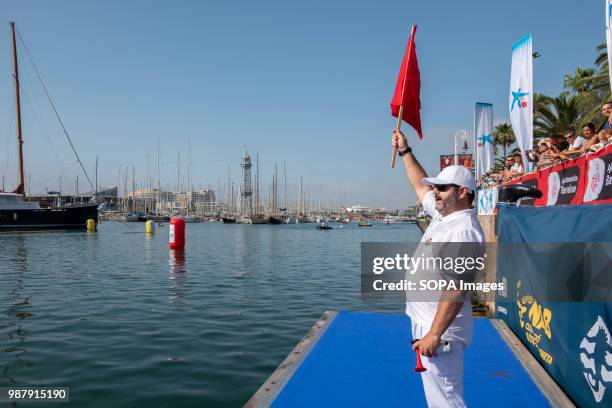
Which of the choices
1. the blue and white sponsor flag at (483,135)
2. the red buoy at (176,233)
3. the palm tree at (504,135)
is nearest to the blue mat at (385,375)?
the blue and white sponsor flag at (483,135)

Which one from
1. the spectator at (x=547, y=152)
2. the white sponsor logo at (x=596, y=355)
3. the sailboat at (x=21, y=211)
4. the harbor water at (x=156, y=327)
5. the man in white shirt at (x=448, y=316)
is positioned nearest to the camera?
the man in white shirt at (x=448, y=316)

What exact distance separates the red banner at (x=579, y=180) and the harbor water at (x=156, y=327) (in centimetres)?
446

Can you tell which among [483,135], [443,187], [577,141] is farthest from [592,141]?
[483,135]

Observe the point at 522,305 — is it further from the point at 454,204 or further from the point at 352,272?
the point at 352,272

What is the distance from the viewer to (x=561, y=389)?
4809 millimetres

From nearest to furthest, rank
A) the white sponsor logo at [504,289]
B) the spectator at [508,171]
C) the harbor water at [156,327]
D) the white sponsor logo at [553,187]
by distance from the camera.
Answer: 1. the harbor water at [156,327]
2. the white sponsor logo at [504,289]
3. the white sponsor logo at [553,187]
4. the spectator at [508,171]

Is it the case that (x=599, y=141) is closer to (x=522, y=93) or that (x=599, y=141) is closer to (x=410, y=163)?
(x=522, y=93)

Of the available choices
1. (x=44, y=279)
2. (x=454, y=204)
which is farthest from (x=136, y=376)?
(x=44, y=279)

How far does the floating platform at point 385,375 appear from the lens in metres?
4.64

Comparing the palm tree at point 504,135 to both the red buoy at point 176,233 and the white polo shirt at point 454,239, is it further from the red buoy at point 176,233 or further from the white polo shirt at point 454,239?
the white polo shirt at point 454,239

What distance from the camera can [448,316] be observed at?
9.17 ft

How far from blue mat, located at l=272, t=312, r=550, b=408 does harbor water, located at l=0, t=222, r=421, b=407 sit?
1.00m

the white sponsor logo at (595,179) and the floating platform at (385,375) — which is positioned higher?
the white sponsor logo at (595,179)

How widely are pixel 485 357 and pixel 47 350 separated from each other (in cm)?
677
